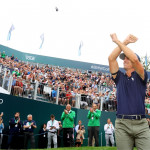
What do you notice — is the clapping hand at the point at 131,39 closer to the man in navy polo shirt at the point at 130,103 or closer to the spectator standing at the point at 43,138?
the man in navy polo shirt at the point at 130,103

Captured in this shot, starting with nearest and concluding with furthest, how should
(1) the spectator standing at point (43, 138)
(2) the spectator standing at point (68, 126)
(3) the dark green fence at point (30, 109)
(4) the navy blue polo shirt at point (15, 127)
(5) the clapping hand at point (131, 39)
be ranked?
(5) the clapping hand at point (131, 39) < (4) the navy blue polo shirt at point (15, 127) < (2) the spectator standing at point (68, 126) < (3) the dark green fence at point (30, 109) < (1) the spectator standing at point (43, 138)

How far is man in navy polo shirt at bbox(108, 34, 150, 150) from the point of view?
3439mm

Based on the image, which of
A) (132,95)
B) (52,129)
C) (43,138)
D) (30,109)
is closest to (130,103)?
(132,95)

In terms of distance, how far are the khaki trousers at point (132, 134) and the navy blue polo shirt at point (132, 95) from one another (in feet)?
0.45

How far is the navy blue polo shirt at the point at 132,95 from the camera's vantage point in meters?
3.53

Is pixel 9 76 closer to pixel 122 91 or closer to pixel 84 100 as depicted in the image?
pixel 84 100

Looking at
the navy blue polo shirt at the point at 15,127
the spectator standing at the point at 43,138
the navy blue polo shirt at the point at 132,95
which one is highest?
the navy blue polo shirt at the point at 132,95

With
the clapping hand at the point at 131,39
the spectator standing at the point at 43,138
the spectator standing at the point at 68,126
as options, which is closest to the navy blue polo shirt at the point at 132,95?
the clapping hand at the point at 131,39

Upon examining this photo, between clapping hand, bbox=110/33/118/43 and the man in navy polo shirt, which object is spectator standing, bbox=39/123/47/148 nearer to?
the man in navy polo shirt

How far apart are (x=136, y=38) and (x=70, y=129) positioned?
8623mm

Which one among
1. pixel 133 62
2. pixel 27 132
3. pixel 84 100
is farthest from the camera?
pixel 84 100

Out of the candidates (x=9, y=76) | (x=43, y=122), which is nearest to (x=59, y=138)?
(x=43, y=122)

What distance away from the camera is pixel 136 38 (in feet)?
11.3

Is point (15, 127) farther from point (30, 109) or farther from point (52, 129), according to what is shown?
point (30, 109)
